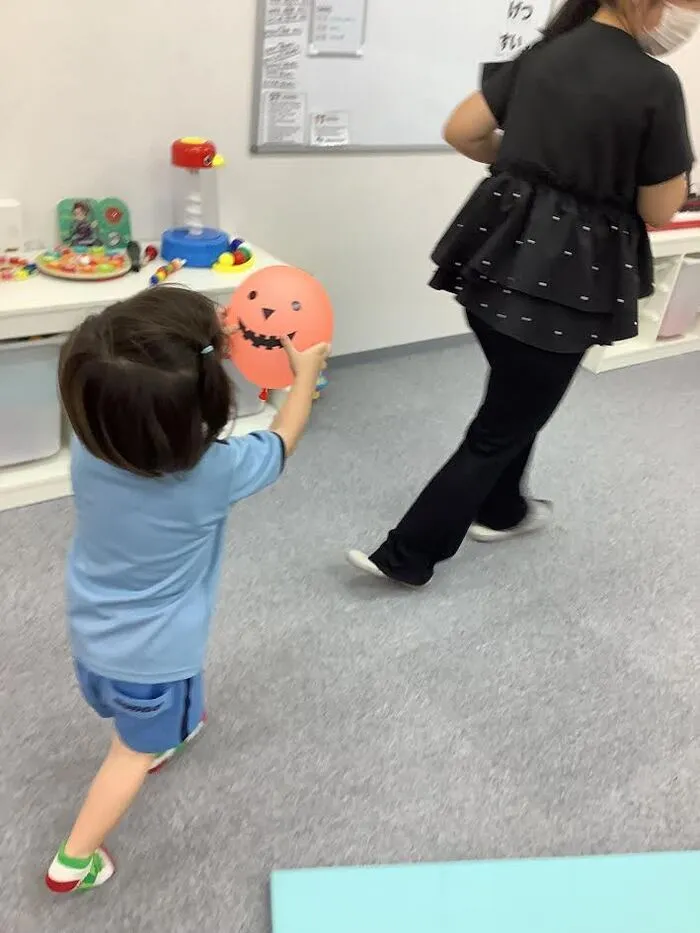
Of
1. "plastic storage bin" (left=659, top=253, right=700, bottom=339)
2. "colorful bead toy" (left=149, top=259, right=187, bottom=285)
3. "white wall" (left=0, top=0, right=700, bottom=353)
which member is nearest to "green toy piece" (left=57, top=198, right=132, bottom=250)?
"white wall" (left=0, top=0, right=700, bottom=353)

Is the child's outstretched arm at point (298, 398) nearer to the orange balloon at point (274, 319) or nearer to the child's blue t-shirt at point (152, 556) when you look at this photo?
the child's blue t-shirt at point (152, 556)

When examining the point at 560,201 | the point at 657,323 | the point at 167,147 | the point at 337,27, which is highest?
the point at 337,27

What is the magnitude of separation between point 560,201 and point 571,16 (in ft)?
0.97

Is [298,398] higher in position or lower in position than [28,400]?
higher

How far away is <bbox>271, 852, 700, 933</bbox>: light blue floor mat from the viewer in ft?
3.75

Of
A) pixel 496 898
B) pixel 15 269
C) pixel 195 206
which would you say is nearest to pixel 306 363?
pixel 496 898

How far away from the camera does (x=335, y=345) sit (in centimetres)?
269

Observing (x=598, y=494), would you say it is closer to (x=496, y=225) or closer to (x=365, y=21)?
(x=496, y=225)

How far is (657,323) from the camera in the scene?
3018mm

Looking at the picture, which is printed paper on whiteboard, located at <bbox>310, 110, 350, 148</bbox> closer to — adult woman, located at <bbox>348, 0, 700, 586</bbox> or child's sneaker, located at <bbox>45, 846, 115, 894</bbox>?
adult woman, located at <bbox>348, 0, 700, 586</bbox>

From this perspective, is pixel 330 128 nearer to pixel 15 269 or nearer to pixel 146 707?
pixel 15 269

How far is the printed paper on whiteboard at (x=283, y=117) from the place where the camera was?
7.11ft

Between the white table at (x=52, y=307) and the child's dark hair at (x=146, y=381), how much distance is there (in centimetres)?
91

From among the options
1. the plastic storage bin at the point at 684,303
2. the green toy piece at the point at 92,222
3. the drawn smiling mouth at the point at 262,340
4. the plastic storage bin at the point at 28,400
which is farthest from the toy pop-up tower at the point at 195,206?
the plastic storage bin at the point at 684,303
